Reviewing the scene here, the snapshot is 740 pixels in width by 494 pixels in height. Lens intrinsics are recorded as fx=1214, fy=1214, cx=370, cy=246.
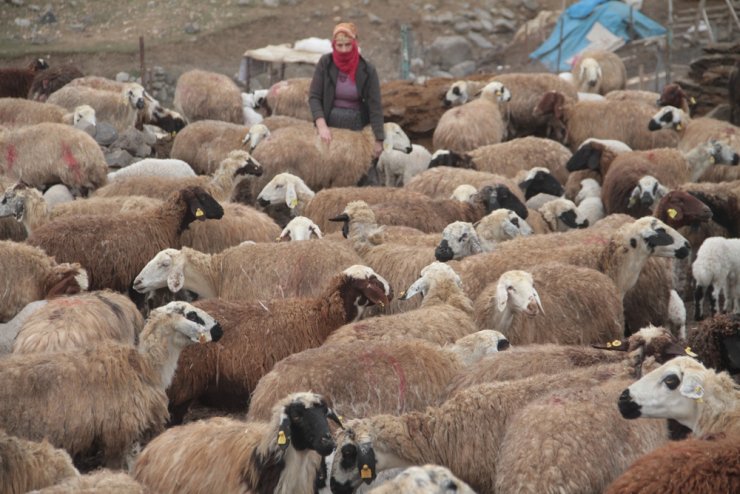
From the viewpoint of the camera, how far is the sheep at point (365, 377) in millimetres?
6961

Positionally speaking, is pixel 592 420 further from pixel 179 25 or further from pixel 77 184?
pixel 179 25

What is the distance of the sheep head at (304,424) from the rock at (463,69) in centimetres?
2038

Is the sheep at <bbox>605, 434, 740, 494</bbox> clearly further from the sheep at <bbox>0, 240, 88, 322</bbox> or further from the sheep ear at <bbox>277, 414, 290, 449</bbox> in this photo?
the sheep at <bbox>0, 240, 88, 322</bbox>

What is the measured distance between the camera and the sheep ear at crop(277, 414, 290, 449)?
601 cm

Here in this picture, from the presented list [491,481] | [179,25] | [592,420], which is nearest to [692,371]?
[592,420]

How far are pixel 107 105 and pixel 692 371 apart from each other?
1119 centimetres

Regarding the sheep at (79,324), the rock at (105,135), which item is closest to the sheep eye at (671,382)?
the sheep at (79,324)

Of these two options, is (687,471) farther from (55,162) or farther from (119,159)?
(119,159)

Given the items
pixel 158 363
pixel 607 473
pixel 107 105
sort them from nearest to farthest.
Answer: pixel 607 473, pixel 158 363, pixel 107 105

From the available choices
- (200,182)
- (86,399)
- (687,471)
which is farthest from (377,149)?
(687,471)

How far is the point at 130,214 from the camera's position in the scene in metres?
10.3

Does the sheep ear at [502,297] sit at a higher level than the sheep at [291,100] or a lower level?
higher

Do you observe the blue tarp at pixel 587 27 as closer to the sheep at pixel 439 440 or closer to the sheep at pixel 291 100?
the sheep at pixel 291 100

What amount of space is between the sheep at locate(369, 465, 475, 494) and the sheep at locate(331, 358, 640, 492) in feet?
3.08
